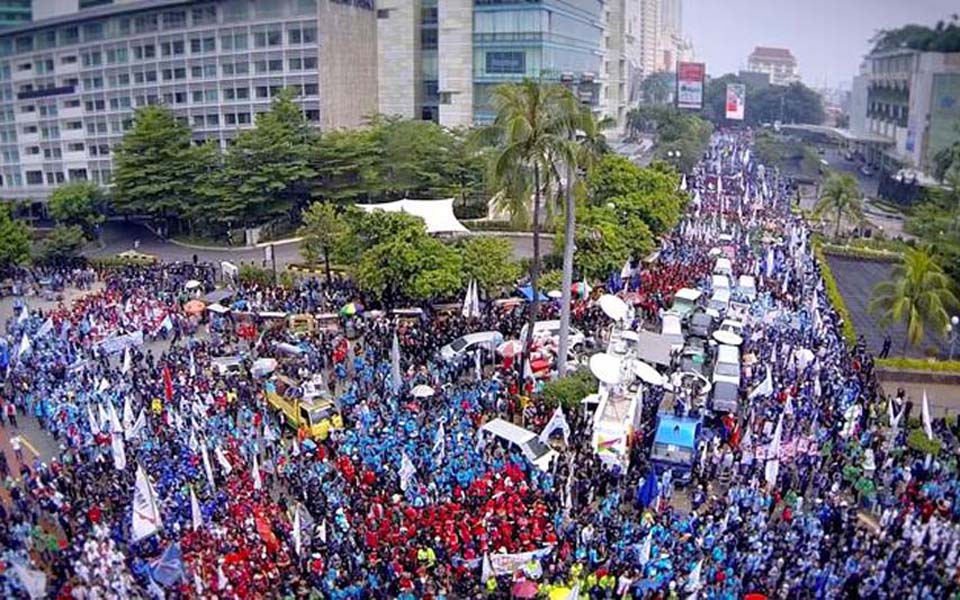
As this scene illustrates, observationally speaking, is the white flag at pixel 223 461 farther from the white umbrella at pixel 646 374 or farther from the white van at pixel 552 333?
the white van at pixel 552 333

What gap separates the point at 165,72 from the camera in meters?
62.0

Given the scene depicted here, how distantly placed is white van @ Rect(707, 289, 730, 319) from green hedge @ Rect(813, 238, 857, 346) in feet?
13.9

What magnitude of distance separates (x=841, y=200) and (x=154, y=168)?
41.1 meters

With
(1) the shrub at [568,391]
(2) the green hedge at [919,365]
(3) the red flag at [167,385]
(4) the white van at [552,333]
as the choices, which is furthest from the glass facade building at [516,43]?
(3) the red flag at [167,385]

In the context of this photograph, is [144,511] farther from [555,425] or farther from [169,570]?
[555,425]

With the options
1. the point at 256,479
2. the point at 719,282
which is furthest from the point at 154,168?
the point at 256,479

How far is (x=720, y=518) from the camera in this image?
55.6 feet

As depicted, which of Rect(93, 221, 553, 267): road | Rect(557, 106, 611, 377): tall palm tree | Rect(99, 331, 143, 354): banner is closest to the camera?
Rect(557, 106, 611, 377): tall palm tree

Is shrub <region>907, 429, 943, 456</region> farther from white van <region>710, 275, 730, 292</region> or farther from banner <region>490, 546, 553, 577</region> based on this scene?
white van <region>710, 275, 730, 292</region>

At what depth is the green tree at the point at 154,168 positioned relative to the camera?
48.4 metres

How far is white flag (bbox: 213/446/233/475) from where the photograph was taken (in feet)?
61.7

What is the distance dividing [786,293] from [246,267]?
→ 24.3 m

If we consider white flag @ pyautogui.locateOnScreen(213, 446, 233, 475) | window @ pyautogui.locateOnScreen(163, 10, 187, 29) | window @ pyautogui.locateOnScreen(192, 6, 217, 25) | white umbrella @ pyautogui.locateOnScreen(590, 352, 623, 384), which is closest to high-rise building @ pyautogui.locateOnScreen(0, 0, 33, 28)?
window @ pyautogui.locateOnScreen(163, 10, 187, 29)

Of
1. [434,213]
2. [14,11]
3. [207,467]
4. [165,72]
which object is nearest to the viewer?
[207,467]
